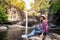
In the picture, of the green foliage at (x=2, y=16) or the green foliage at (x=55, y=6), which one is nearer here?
the green foliage at (x=2, y=16)

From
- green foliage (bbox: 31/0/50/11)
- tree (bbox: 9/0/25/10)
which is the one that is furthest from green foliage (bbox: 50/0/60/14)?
tree (bbox: 9/0/25/10)

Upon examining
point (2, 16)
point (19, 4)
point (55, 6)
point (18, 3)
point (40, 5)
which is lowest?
point (2, 16)

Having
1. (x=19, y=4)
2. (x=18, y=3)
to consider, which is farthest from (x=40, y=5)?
(x=18, y=3)

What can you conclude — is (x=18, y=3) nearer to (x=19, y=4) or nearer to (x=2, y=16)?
(x=19, y=4)

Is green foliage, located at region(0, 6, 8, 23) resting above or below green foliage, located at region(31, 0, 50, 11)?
below

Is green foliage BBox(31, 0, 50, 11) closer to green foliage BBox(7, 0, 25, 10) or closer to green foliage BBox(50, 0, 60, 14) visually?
green foliage BBox(50, 0, 60, 14)

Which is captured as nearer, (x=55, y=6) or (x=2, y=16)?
(x=2, y=16)

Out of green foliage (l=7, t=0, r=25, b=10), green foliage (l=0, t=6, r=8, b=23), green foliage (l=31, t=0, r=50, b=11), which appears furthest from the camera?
green foliage (l=31, t=0, r=50, b=11)

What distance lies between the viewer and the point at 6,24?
70.2 feet

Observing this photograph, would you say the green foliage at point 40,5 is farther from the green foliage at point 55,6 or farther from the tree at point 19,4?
the tree at point 19,4

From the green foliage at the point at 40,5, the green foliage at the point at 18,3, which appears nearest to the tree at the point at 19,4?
the green foliage at the point at 18,3

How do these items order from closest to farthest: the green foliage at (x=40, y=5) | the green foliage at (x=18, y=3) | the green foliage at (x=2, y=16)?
1. the green foliage at (x=2, y=16)
2. the green foliage at (x=18, y=3)
3. the green foliage at (x=40, y=5)

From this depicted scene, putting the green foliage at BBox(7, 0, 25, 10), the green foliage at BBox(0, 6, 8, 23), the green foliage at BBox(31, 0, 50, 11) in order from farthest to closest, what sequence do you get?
the green foliage at BBox(31, 0, 50, 11)
the green foliage at BBox(7, 0, 25, 10)
the green foliage at BBox(0, 6, 8, 23)

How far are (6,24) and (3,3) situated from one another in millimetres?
3427
